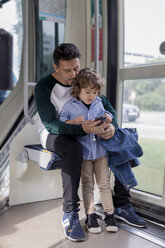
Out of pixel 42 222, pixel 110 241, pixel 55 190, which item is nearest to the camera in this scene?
pixel 110 241

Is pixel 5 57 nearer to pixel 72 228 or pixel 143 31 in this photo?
pixel 143 31

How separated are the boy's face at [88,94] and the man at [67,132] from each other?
0.18 m

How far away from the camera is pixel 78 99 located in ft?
7.26

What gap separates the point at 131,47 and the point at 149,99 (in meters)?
0.52

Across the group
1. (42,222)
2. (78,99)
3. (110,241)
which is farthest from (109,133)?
(42,222)

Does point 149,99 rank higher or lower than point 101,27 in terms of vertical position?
lower

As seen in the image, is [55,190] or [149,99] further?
Result: [55,190]

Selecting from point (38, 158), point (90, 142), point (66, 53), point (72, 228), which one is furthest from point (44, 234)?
point (66, 53)

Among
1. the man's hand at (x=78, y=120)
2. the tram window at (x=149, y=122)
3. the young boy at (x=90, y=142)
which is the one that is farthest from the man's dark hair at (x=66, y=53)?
the tram window at (x=149, y=122)

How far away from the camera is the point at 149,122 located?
2.59m

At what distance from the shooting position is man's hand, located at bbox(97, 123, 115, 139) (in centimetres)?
212

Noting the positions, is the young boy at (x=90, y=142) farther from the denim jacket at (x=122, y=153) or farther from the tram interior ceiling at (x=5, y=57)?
the tram interior ceiling at (x=5, y=57)

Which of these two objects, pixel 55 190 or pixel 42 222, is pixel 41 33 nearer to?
pixel 55 190

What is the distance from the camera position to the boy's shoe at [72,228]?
200 centimetres
